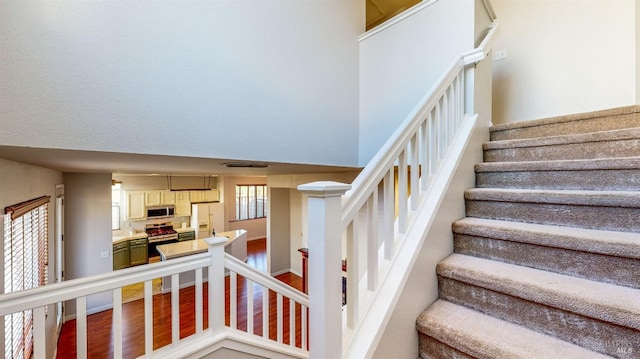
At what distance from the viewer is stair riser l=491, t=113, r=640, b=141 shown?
1586mm

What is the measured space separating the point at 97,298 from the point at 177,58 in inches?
193

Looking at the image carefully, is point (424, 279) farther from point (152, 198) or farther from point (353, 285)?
point (152, 198)

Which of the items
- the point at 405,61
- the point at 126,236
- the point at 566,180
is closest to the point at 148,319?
the point at 566,180

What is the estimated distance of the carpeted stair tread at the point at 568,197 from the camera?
107cm

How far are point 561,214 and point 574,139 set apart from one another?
1.87 ft

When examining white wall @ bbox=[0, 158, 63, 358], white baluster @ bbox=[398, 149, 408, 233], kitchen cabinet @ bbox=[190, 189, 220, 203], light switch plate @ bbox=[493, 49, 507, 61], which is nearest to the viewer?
white baluster @ bbox=[398, 149, 408, 233]

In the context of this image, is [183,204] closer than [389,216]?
No

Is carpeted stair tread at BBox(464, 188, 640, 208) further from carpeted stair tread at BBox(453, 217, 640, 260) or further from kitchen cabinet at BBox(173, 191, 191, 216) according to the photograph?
kitchen cabinet at BBox(173, 191, 191, 216)

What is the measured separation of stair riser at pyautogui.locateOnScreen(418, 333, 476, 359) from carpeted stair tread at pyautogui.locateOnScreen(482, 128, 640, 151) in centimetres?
132

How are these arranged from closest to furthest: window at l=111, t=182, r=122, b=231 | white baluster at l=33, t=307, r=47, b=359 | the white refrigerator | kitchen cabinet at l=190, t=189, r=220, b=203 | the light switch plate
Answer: white baluster at l=33, t=307, r=47, b=359 → the light switch plate → window at l=111, t=182, r=122, b=231 → the white refrigerator → kitchen cabinet at l=190, t=189, r=220, b=203

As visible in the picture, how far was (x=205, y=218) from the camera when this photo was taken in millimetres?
8453

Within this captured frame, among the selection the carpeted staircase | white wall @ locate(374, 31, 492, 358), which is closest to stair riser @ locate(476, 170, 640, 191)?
the carpeted staircase

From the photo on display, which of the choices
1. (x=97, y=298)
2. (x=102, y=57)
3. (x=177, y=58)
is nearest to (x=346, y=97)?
(x=177, y=58)

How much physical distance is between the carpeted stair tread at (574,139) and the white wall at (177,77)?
4.49ft
